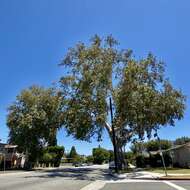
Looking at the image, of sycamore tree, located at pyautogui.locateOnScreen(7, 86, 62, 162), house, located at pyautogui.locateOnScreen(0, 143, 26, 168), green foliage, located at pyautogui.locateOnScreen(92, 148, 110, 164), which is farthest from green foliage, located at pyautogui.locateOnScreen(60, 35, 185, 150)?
green foliage, located at pyautogui.locateOnScreen(92, 148, 110, 164)

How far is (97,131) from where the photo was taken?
150ft

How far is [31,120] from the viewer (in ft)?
196

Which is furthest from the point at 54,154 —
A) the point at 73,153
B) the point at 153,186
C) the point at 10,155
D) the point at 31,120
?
the point at 153,186

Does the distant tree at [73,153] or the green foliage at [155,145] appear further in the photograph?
the distant tree at [73,153]

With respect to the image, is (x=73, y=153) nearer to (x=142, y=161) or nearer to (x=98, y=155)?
(x=98, y=155)

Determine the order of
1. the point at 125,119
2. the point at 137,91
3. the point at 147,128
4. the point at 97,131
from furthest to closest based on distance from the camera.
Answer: the point at 97,131 < the point at 147,128 < the point at 125,119 < the point at 137,91

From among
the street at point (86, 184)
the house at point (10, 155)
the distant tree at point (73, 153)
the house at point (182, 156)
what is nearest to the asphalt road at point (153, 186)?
the street at point (86, 184)

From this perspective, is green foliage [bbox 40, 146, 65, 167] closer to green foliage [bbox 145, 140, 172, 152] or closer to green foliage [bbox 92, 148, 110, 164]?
green foliage [bbox 145, 140, 172, 152]

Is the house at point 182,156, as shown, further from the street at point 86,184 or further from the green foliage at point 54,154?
the green foliage at point 54,154

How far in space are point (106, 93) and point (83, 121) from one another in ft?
15.5

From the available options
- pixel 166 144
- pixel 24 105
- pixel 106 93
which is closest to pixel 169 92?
pixel 106 93

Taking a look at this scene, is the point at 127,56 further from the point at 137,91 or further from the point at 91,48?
the point at 137,91

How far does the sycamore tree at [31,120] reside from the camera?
196 feet

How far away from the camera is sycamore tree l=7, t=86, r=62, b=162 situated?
59812 mm
